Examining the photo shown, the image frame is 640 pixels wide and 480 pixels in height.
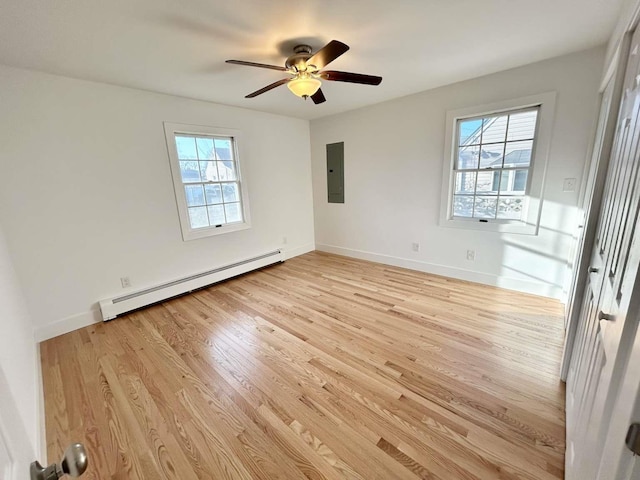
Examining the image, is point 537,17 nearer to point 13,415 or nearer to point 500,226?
point 500,226

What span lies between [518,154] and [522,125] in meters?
0.30

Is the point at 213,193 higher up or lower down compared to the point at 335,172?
lower down

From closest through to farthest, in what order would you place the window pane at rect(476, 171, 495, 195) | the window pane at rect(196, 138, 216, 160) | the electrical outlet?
the electrical outlet < the window pane at rect(476, 171, 495, 195) < the window pane at rect(196, 138, 216, 160)

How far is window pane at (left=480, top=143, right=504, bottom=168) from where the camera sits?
3.02 m

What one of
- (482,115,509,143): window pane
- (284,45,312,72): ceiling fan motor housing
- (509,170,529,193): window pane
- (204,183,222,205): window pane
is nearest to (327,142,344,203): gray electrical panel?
(204,183,222,205): window pane

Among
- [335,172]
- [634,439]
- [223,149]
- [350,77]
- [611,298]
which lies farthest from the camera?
[335,172]

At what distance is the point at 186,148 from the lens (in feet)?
11.0

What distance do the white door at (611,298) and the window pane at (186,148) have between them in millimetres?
3767

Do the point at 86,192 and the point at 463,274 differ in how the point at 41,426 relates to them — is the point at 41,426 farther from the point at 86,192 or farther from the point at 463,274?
the point at 463,274

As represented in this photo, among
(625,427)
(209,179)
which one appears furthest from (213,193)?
(625,427)

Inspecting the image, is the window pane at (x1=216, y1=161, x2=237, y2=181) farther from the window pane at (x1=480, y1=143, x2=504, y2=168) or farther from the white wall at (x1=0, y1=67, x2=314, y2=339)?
the window pane at (x1=480, y1=143, x2=504, y2=168)

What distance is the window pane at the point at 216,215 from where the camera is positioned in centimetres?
369

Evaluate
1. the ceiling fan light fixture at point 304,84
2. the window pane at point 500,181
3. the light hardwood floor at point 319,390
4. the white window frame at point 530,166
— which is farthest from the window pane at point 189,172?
the window pane at point 500,181

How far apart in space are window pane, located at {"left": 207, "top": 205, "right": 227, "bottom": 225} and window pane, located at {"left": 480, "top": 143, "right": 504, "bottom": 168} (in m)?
3.47
